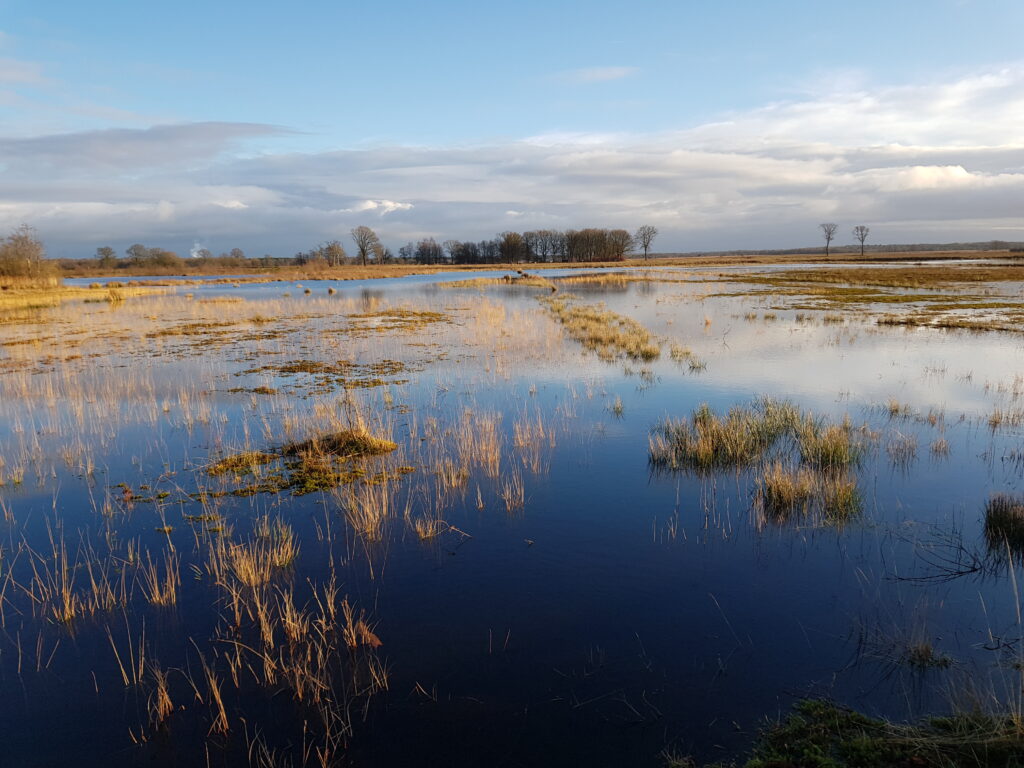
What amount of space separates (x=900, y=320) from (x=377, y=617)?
101 feet

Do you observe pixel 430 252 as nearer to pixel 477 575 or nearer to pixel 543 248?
pixel 543 248

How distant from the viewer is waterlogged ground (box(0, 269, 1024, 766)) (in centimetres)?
462

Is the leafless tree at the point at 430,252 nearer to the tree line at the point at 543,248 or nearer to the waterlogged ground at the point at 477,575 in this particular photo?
the tree line at the point at 543,248

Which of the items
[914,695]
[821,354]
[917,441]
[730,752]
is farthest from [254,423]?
[821,354]

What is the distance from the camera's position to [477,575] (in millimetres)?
6789

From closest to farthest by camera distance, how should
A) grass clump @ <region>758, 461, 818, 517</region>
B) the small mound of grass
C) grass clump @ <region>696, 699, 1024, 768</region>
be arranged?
grass clump @ <region>696, 699, 1024, 768</region> → grass clump @ <region>758, 461, 818, 517</region> → the small mound of grass

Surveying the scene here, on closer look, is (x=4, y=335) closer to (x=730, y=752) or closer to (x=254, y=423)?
(x=254, y=423)

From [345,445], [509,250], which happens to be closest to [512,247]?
[509,250]

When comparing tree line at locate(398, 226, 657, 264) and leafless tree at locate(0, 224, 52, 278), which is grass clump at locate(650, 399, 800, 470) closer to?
leafless tree at locate(0, 224, 52, 278)

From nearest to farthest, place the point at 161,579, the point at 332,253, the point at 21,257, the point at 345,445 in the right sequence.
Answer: the point at 161,579 → the point at 345,445 → the point at 21,257 → the point at 332,253

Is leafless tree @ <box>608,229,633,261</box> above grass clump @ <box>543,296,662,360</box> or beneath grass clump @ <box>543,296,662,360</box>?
above

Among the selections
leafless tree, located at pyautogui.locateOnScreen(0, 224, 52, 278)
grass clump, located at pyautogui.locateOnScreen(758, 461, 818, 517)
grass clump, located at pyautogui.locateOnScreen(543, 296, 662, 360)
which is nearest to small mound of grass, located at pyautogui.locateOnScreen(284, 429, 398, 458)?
grass clump, located at pyautogui.locateOnScreen(758, 461, 818, 517)

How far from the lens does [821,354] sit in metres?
20.0

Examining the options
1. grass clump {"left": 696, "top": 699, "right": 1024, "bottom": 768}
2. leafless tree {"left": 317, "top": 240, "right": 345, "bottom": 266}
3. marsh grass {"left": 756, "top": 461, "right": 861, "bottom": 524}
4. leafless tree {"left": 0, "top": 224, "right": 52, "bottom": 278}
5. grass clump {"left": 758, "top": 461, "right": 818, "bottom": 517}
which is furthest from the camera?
leafless tree {"left": 317, "top": 240, "right": 345, "bottom": 266}
